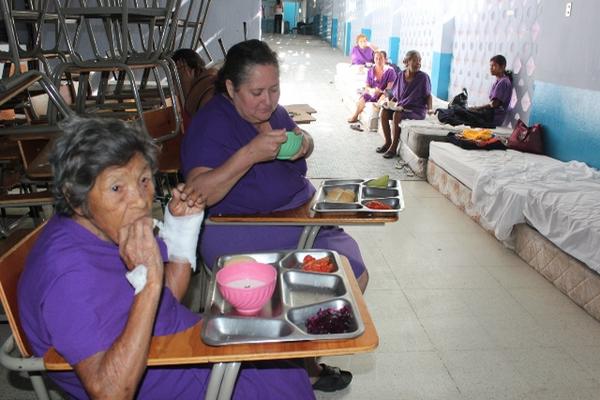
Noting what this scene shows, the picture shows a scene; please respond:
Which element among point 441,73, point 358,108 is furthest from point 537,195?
point 358,108

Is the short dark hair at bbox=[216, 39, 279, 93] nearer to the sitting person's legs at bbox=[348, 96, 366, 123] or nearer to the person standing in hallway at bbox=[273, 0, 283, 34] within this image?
the sitting person's legs at bbox=[348, 96, 366, 123]

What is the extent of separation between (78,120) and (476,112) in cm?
471

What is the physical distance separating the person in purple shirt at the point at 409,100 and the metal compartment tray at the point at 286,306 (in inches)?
178

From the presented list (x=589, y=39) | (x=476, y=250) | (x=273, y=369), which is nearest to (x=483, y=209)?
(x=476, y=250)

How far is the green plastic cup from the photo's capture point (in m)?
1.70

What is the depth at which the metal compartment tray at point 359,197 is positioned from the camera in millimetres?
1869

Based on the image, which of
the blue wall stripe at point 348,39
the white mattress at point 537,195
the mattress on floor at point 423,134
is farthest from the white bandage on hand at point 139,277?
the blue wall stripe at point 348,39

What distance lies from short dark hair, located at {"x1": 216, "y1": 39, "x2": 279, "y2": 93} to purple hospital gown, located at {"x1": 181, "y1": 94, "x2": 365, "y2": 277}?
0.36ft

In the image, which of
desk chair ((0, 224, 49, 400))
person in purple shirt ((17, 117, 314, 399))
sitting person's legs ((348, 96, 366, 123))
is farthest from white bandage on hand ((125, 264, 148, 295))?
sitting person's legs ((348, 96, 366, 123))

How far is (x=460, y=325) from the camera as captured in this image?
2.45 metres

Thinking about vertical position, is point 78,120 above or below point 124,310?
above

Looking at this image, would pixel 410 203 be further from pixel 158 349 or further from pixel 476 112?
pixel 158 349

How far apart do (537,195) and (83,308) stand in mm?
2900

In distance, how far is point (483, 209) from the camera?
11.7 ft
